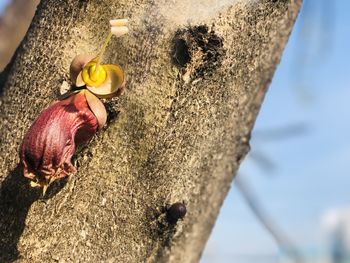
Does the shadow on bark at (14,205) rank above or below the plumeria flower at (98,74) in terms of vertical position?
below

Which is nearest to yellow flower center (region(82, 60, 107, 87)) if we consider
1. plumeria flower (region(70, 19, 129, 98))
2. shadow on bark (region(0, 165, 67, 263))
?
plumeria flower (region(70, 19, 129, 98))

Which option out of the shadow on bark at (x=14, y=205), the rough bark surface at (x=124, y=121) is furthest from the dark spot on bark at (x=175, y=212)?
the shadow on bark at (x=14, y=205)

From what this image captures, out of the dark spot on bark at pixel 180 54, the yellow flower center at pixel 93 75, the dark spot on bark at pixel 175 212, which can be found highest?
the dark spot on bark at pixel 180 54

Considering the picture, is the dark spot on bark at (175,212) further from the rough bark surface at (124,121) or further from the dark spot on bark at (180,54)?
the dark spot on bark at (180,54)

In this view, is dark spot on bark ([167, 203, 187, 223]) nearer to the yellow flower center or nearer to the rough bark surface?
the rough bark surface

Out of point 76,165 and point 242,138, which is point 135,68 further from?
point 242,138

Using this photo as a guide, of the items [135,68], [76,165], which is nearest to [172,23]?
[135,68]

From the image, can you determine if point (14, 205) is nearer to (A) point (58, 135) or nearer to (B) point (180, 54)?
(A) point (58, 135)
